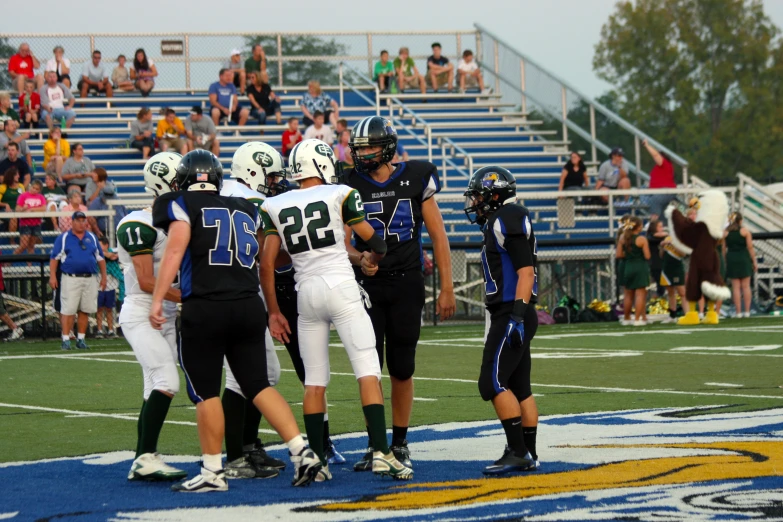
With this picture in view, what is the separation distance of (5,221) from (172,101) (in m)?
8.08

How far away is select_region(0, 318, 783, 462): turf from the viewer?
889 cm

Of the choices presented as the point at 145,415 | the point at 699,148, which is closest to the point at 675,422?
the point at 145,415

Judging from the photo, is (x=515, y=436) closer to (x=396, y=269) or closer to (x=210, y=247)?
(x=396, y=269)

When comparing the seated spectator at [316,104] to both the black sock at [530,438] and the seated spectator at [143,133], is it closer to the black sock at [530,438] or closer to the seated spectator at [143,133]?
the seated spectator at [143,133]

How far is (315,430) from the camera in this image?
22.2 ft

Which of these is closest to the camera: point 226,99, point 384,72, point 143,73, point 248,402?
point 248,402

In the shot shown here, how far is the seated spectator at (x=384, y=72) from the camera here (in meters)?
28.7

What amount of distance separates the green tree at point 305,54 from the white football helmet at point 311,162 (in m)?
22.2

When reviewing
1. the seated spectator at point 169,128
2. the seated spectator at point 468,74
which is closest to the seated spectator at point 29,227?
the seated spectator at point 169,128

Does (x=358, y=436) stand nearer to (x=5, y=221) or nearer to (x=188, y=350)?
(x=188, y=350)

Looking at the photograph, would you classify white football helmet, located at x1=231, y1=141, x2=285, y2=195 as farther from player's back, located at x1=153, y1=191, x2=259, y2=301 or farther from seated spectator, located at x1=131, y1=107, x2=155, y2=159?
seated spectator, located at x1=131, y1=107, x2=155, y2=159

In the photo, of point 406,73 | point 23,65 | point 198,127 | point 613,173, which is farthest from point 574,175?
point 23,65

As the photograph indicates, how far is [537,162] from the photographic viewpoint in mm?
27062

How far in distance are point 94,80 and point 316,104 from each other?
5.11 metres
